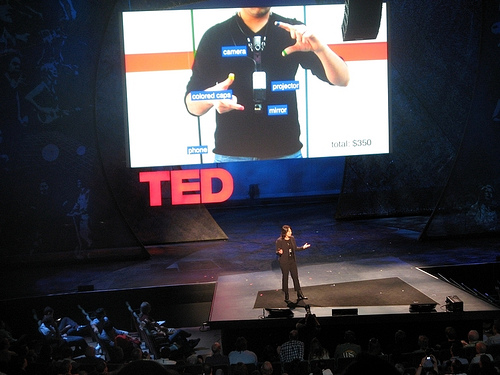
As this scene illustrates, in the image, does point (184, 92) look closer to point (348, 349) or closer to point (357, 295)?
point (357, 295)

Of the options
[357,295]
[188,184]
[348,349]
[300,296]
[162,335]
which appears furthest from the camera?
[188,184]

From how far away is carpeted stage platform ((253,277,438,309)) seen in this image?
28.6ft

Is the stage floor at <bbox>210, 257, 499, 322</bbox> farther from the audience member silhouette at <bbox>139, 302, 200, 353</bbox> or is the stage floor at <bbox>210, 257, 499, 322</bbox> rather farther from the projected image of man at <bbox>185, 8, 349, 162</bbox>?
the projected image of man at <bbox>185, 8, 349, 162</bbox>

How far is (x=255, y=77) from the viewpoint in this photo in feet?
39.1

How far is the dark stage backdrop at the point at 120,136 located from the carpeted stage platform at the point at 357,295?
3603 mm

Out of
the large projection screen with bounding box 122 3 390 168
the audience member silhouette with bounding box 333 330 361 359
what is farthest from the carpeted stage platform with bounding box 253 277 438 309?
the large projection screen with bounding box 122 3 390 168

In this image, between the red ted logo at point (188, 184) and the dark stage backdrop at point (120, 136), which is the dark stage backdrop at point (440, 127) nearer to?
the dark stage backdrop at point (120, 136)

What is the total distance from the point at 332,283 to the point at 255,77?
422 cm

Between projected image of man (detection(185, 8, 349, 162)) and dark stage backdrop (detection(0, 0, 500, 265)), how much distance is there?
159cm

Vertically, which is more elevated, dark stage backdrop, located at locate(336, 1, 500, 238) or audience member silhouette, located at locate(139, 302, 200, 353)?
dark stage backdrop, located at locate(336, 1, 500, 238)

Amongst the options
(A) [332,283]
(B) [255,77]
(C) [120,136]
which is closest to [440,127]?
(B) [255,77]

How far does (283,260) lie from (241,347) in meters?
1.88

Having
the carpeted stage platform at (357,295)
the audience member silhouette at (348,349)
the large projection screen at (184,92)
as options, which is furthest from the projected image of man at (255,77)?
the audience member silhouette at (348,349)

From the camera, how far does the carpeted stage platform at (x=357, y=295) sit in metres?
8.72
